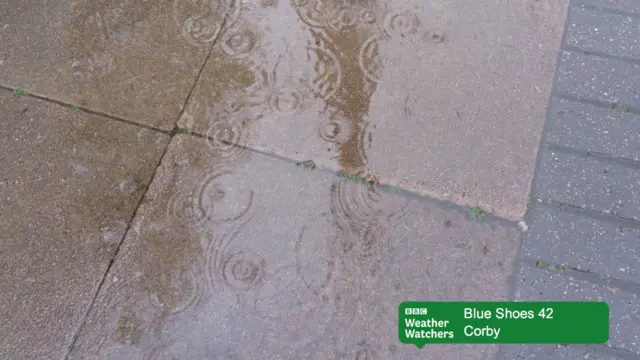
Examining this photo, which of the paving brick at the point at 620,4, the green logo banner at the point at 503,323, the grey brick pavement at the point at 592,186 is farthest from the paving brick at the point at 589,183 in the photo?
the paving brick at the point at 620,4

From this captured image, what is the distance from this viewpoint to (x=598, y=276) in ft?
7.06

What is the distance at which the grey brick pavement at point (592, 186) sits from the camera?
2127 millimetres

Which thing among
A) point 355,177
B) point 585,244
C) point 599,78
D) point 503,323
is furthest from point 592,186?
point 355,177

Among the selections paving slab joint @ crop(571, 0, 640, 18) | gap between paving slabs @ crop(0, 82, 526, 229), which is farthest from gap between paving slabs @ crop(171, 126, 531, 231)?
paving slab joint @ crop(571, 0, 640, 18)

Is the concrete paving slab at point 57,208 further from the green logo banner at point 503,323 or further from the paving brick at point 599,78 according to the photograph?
the paving brick at point 599,78

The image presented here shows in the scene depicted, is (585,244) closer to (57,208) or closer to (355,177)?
(355,177)

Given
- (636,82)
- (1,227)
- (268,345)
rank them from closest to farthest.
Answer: (268,345) < (1,227) < (636,82)

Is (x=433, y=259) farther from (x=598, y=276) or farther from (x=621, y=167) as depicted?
(x=621, y=167)

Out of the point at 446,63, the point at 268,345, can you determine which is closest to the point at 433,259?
the point at 268,345

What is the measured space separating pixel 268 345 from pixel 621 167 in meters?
1.81

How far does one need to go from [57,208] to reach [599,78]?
2.68 metres

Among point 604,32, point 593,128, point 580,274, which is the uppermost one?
point 604,32

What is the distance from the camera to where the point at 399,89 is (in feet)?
8.00

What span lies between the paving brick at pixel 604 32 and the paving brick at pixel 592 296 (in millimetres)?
1183
